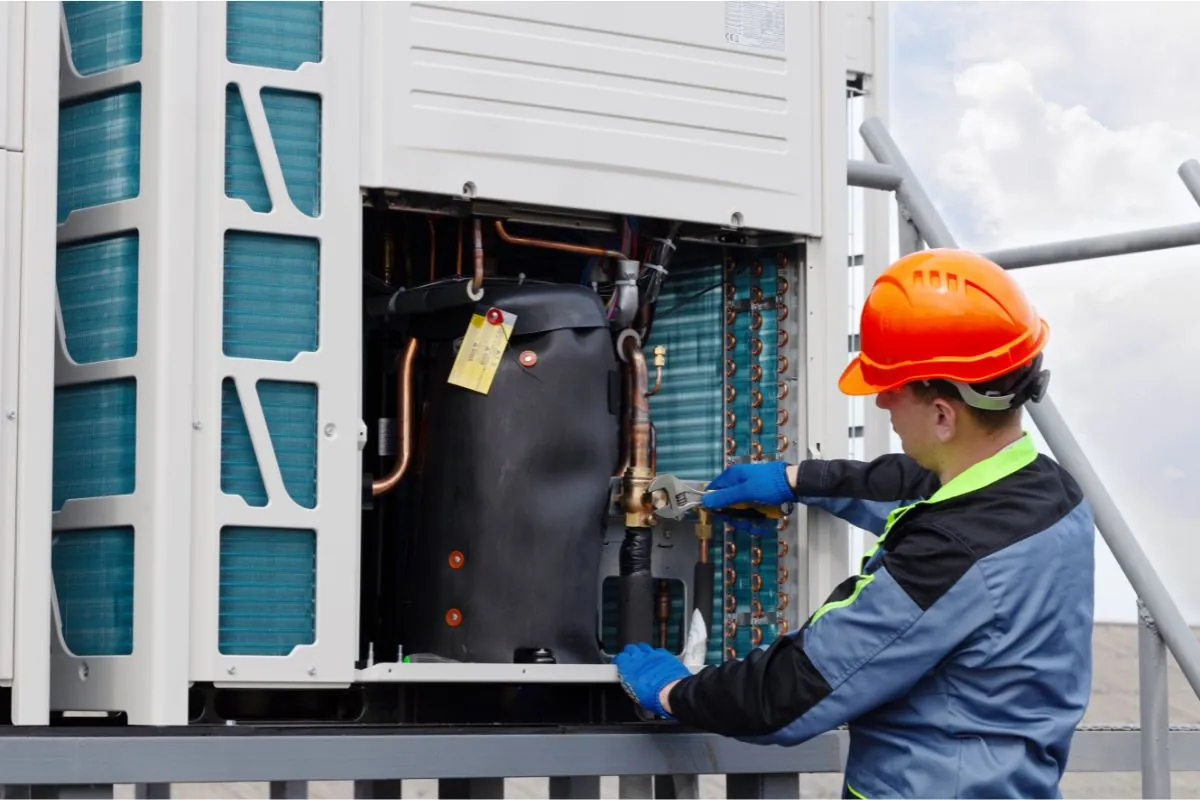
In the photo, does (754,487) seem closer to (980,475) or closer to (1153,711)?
(980,475)

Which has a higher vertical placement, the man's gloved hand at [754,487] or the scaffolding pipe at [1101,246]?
the scaffolding pipe at [1101,246]

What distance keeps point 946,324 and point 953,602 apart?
512 mm

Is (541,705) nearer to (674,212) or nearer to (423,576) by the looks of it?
(423,576)

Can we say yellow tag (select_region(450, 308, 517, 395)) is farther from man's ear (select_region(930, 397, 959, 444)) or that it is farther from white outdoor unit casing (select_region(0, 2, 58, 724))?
man's ear (select_region(930, 397, 959, 444))

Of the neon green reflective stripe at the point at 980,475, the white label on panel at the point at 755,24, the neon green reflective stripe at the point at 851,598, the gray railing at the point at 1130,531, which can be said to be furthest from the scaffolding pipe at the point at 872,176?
the neon green reflective stripe at the point at 851,598

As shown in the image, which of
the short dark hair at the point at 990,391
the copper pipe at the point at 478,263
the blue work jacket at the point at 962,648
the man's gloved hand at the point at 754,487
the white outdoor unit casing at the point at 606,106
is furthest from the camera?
the man's gloved hand at the point at 754,487

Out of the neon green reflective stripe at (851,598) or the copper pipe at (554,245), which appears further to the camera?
the copper pipe at (554,245)

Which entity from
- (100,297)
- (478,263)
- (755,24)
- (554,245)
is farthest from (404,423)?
(755,24)

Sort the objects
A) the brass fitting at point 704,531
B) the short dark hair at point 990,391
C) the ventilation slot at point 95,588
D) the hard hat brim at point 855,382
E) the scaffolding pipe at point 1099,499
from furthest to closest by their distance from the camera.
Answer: the scaffolding pipe at point 1099,499, the brass fitting at point 704,531, the ventilation slot at point 95,588, the hard hat brim at point 855,382, the short dark hair at point 990,391

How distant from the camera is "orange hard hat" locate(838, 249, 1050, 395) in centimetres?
307

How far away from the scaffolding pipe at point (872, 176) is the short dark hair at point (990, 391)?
178 cm

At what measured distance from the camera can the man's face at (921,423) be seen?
308 centimetres

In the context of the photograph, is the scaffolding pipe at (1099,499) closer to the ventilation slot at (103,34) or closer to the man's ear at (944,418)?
the man's ear at (944,418)

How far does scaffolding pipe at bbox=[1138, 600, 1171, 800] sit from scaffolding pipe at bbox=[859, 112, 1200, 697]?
0.05m
